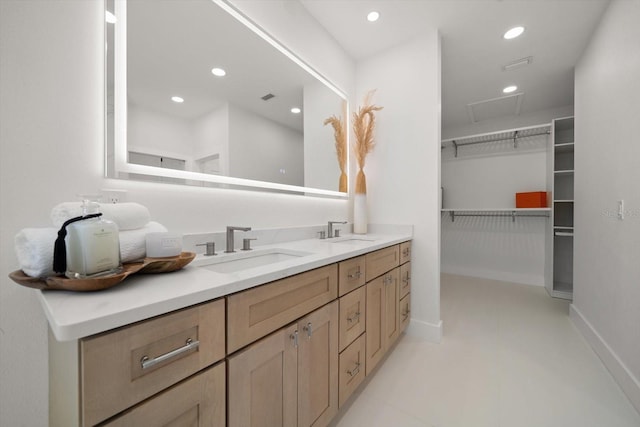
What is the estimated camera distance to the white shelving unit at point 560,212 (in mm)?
2975

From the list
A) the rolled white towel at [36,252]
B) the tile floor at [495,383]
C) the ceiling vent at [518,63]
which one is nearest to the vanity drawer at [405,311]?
the tile floor at [495,383]

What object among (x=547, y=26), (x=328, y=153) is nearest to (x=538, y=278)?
(x=547, y=26)

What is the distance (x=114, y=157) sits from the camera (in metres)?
0.92

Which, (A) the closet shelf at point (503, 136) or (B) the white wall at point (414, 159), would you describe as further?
(A) the closet shelf at point (503, 136)

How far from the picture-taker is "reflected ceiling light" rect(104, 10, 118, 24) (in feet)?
2.97

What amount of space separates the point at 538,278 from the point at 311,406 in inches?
155

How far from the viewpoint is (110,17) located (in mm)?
916

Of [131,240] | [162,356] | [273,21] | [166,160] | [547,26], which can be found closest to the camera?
[162,356]

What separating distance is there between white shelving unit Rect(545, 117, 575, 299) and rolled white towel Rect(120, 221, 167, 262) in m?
4.07

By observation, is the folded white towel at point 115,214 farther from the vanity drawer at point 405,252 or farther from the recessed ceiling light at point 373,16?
the recessed ceiling light at point 373,16

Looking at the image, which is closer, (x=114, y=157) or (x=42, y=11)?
(x=42, y=11)

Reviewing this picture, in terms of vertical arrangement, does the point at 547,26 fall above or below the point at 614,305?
above

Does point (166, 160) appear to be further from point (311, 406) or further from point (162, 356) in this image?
point (311, 406)

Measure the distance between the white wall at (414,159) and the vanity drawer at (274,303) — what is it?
1267mm
